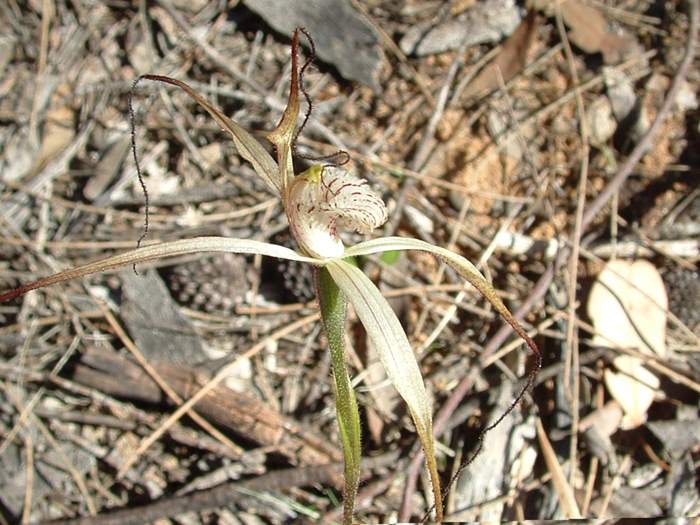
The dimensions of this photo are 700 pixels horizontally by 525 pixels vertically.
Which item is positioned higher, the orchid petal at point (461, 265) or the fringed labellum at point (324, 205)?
the fringed labellum at point (324, 205)

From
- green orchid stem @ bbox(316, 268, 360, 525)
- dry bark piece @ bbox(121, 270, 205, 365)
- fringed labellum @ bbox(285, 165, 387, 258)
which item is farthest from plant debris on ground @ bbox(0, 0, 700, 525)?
fringed labellum @ bbox(285, 165, 387, 258)

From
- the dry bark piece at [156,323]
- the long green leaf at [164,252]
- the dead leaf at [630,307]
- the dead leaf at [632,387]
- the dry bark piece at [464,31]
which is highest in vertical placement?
the dry bark piece at [464,31]

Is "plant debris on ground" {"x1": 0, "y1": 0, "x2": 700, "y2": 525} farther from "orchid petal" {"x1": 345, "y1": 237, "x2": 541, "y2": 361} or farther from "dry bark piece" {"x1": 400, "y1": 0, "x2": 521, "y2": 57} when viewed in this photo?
"orchid petal" {"x1": 345, "y1": 237, "x2": 541, "y2": 361}

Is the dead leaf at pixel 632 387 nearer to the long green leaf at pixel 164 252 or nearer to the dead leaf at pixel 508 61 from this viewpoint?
the dead leaf at pixel 508 61

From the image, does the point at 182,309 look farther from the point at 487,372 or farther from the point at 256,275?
the point at 487,372

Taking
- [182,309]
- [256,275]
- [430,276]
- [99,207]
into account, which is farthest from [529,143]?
[99,207]

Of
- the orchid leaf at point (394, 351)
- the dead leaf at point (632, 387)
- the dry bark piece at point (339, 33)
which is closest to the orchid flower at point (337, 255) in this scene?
the orchid leaf at point (394, 351)
